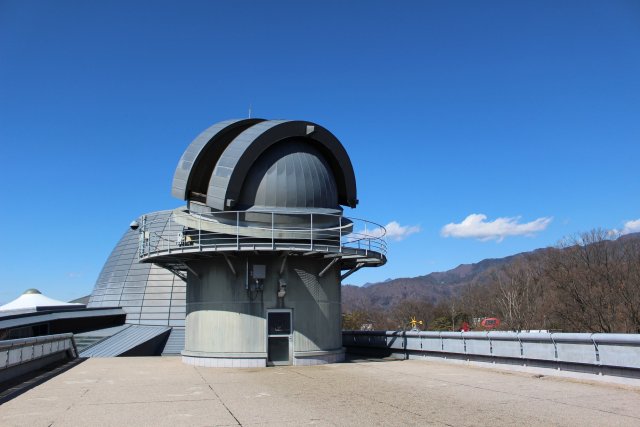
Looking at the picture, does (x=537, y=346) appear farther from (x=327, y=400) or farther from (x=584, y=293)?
(x=584, y=293)

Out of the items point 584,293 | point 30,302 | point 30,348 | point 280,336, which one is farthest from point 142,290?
point 584,293

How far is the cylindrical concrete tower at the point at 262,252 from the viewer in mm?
22469

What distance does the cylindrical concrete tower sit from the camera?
22469 mm

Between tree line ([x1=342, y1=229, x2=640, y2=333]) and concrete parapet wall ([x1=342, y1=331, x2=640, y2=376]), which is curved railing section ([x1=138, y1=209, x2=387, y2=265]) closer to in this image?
concrete parapet wall ([x1=342, y1=331, x2=640, y2=376])

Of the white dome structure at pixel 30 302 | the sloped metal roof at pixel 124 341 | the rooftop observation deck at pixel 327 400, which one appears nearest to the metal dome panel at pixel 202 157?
the rooftop observation deck at pixel 327 400

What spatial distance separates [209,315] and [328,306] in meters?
5.13

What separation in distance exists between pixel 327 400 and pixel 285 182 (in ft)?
38.8

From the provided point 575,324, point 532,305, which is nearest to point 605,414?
point 575,324

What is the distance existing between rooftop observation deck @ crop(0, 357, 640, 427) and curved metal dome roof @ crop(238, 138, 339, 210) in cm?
723

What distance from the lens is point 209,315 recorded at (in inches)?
917

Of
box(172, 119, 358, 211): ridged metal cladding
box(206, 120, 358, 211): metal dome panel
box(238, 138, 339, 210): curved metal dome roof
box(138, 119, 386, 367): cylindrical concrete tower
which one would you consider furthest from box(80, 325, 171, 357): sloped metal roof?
box(238, 138, 339, 210): curved metal dome roof

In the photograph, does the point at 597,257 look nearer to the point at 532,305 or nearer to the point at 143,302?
the point at 532,305

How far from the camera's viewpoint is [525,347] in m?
17.9

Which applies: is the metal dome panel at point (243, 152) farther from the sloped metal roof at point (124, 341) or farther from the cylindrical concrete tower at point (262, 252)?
the sloped metal roof at point (124, 341)
